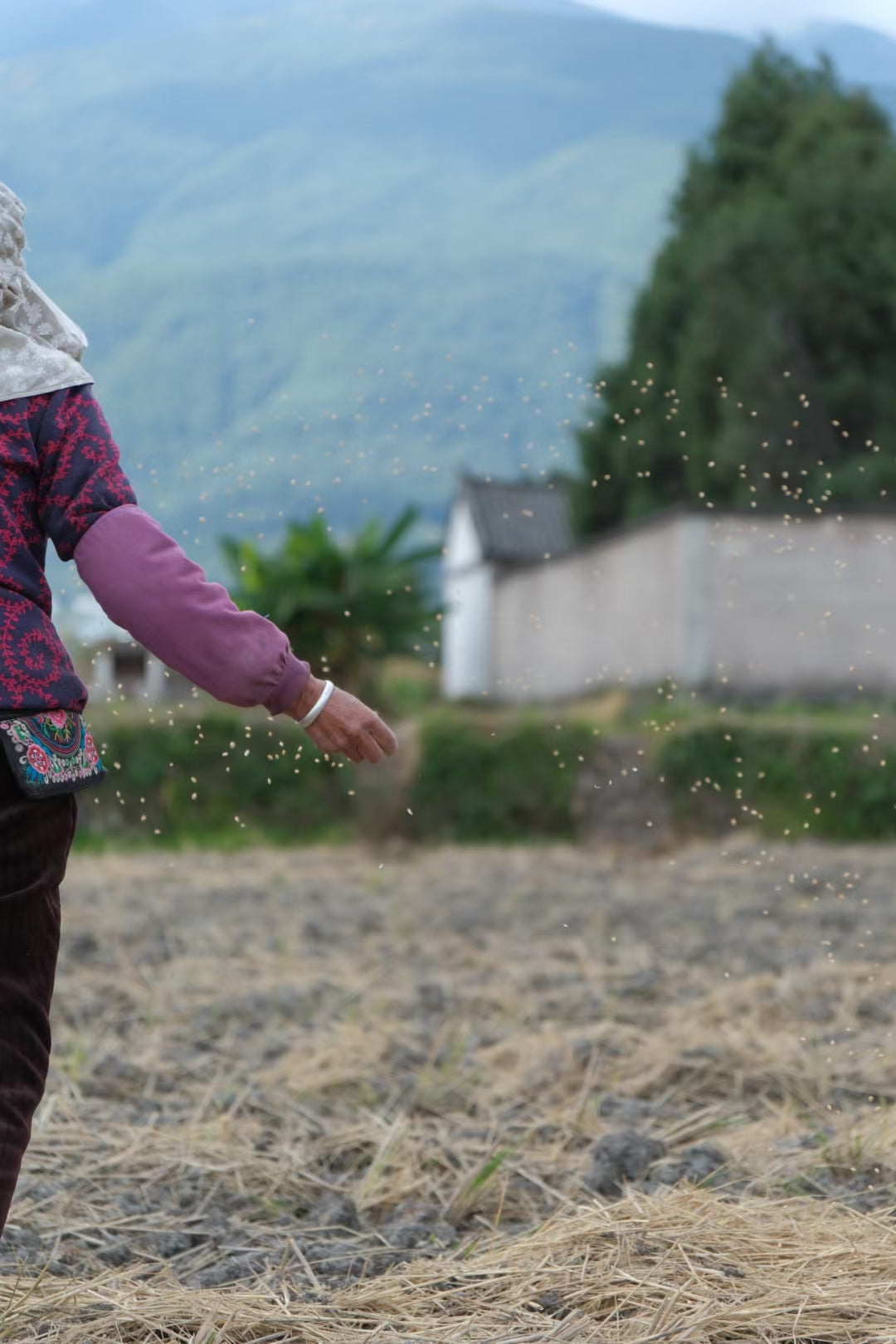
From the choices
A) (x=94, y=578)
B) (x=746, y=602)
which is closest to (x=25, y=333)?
(x=94, y=578)

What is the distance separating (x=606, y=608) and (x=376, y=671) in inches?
132

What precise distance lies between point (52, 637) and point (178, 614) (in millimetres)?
179

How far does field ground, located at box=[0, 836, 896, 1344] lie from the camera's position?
2.00m

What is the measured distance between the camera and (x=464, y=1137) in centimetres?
305

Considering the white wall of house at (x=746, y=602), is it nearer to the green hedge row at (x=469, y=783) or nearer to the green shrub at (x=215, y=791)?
the green hedge row at (x=469, y=783)

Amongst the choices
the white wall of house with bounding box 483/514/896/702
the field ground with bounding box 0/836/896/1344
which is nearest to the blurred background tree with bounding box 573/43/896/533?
the white wall of house with bounding box 483/514/896/702

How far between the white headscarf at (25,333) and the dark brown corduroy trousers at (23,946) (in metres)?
0.43

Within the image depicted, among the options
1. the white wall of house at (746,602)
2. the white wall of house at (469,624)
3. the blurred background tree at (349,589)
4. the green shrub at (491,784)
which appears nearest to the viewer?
the green shrub at (491,784)

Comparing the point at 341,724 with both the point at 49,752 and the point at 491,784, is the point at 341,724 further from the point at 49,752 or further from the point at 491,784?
the point at 491,784

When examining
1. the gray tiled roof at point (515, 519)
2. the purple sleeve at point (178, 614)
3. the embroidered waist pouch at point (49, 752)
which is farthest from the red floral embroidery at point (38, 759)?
the gray tiled roof at point (515, 519)

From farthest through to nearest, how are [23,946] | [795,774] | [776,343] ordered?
[776,343], [795,774], [23,946]

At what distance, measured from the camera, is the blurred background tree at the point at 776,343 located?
22.7 m

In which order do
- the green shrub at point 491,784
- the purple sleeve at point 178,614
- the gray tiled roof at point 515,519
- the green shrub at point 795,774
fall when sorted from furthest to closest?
the gray tiled roof at point 515,519, the green shrub at point 491,784, the green shrub at point 795,774, the purple sleeve at point 178,614

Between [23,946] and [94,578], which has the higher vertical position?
[94,578]
